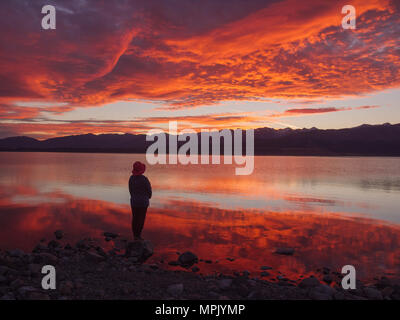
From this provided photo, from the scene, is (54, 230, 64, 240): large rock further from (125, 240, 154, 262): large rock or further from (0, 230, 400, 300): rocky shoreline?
(125, 240, 154, 262): large rock

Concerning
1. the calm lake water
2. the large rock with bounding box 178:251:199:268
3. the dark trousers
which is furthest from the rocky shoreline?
the dark trousers

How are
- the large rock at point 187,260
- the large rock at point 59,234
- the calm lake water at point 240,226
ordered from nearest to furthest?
the large rock at point 187,260, the calm lake water at point 240,226, the large rock at point 59,234

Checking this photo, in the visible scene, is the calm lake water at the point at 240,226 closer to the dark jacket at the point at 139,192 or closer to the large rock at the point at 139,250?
the large rock at the point at 139,250

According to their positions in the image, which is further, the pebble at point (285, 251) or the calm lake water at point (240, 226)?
the pebble at point (285, 251)

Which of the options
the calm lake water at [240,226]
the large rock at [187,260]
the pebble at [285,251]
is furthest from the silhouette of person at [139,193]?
the pebble at [285,251]

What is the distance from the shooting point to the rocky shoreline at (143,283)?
6516 millimetres

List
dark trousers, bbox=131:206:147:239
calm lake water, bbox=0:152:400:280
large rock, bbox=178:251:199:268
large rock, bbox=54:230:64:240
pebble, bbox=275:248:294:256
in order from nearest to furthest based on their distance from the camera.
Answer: large rock, bbox=178:251:199:268
calm lake water, bbox=0:152:400:280
pebble, bbox=275:248:294:256
dark trousers, bbox=131:206:147:239
large rock, bbox=54:230:64:240

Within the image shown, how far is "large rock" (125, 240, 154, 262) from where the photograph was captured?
379 inches

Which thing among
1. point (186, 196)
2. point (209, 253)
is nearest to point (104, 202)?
point (186, 196)

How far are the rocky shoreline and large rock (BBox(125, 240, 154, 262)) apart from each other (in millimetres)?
68

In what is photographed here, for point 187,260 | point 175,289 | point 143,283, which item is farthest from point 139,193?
point 175,289

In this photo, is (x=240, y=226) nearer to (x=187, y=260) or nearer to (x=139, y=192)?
(x=187, y=260)

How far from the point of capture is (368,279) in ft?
28.3

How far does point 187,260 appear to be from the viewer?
30.8 feet
